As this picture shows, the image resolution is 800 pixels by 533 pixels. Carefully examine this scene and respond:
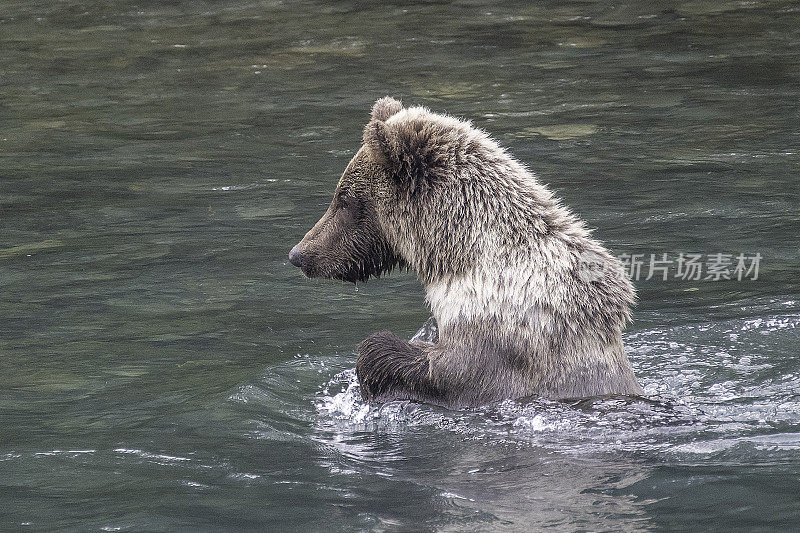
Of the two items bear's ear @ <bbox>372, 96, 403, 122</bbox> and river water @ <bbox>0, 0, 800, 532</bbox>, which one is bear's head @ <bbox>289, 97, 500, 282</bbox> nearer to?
bear's ear @ <bbox>372, 96, 403, 122</bbox>

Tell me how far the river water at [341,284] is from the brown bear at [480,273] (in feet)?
0.56

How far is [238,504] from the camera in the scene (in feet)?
14.5

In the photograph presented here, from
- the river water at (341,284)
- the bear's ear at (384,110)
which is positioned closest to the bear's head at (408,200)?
the bear's ear at (384,110)

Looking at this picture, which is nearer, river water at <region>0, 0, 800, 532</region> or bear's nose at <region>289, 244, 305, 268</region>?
river water at <region>0, 0, 800, 532</region>

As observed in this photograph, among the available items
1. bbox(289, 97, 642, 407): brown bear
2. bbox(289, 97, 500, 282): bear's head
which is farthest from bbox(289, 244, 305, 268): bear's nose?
bbox(289, 97, 642, 407): brown bear

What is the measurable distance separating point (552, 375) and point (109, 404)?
232cm

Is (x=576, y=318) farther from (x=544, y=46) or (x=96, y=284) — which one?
(x=544, y=46)

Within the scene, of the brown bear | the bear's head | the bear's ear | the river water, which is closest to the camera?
the river water

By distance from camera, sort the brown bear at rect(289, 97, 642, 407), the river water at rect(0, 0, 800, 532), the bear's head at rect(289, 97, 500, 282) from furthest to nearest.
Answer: the bear's head at rect(289, 97, 500, 282)
the brown bear at rect(289, 97, 642, 407)
the river water at rect(0, 0, 800, 532)

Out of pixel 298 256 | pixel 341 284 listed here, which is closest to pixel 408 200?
pixel 298 256

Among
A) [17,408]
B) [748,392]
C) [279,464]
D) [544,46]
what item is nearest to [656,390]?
[748,392]

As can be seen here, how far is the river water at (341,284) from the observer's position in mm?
4516

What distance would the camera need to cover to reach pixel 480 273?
5227 millimetres

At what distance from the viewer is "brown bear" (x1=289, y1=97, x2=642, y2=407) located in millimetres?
5066
